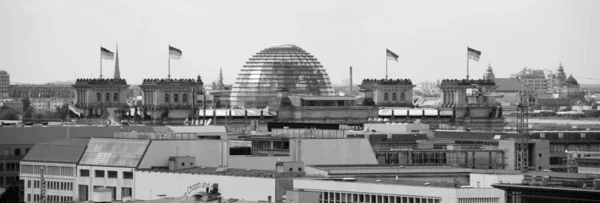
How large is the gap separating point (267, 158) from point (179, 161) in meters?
5.51

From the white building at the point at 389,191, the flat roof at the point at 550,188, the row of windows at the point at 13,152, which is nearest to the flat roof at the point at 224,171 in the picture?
the white building at the point at 389,191

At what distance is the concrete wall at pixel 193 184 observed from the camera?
4001 inches

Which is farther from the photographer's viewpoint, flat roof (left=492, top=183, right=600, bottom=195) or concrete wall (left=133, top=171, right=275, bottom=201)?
concrete wall (left=133, top=171, right=275, bottom=201)

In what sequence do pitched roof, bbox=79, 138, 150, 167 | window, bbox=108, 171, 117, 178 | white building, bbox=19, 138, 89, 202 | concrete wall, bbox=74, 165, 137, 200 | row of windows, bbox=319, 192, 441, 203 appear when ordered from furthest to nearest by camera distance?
white building, bbox=19, 138, 89, 202, window, bbox=108, 171, 117, 178, pitched roof, bbox=79, 138, 150, 167, concrete wall, bbox=74, 165, 137, 200, row of windows, bbox=319, 192, 441, 203

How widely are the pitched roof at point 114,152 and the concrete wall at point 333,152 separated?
7.98m

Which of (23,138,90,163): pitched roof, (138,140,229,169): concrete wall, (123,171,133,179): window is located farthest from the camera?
(23,138,90,163): pitched roof

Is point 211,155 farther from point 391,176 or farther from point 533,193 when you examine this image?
point 533,193

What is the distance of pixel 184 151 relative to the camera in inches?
4616

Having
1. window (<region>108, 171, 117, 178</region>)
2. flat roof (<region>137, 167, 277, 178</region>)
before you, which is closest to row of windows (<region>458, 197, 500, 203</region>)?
flat roof (<region>137, 167, 277, 178</region>)

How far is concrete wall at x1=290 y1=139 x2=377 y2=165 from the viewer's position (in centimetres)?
11675

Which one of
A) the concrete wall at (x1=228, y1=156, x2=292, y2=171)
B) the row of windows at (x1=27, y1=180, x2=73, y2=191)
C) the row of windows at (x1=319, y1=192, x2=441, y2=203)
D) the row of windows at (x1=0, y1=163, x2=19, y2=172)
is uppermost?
the concrete wall at (x1=228, y1=156, x2=292, y2=171)

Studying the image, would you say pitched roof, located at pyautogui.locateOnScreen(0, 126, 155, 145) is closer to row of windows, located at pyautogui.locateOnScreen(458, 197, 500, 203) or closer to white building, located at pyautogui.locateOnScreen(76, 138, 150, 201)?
white building, located at pyautogui.locateOnScreen(76, 138, 150, 201)

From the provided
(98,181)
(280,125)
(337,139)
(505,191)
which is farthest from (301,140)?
(280,125)

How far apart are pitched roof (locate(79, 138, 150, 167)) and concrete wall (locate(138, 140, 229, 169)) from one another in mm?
471
